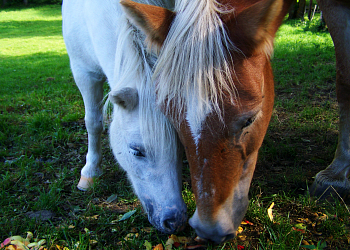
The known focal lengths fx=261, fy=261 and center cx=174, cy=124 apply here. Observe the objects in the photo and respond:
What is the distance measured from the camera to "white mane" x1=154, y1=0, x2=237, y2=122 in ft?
4.32

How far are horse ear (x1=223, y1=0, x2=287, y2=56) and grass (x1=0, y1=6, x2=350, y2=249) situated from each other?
12.9 inches

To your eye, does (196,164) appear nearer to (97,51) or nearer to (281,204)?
(281,204)

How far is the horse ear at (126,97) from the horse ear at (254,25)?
2.18ft

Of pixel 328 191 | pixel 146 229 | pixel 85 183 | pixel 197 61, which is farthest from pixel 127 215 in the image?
pixel 328 191

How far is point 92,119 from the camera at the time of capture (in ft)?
9.41

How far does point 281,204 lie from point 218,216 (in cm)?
102

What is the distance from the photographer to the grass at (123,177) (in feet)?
6.23

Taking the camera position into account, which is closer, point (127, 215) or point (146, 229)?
point (146, 229)

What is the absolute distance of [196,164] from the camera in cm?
138

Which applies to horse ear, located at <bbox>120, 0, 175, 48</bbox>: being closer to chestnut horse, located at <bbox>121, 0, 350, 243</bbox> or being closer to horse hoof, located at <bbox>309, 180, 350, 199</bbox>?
chestnut horse, located at <bbox>121, 0, 350, 243</bbox>

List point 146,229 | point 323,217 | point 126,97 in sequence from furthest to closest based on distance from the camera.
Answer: point 146,229 < point 323,217 < point 126,97

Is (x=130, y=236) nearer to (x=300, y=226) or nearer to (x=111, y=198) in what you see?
(x=111, y=198)

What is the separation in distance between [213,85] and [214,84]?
12 mm

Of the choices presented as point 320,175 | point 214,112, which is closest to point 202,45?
point 214,112
